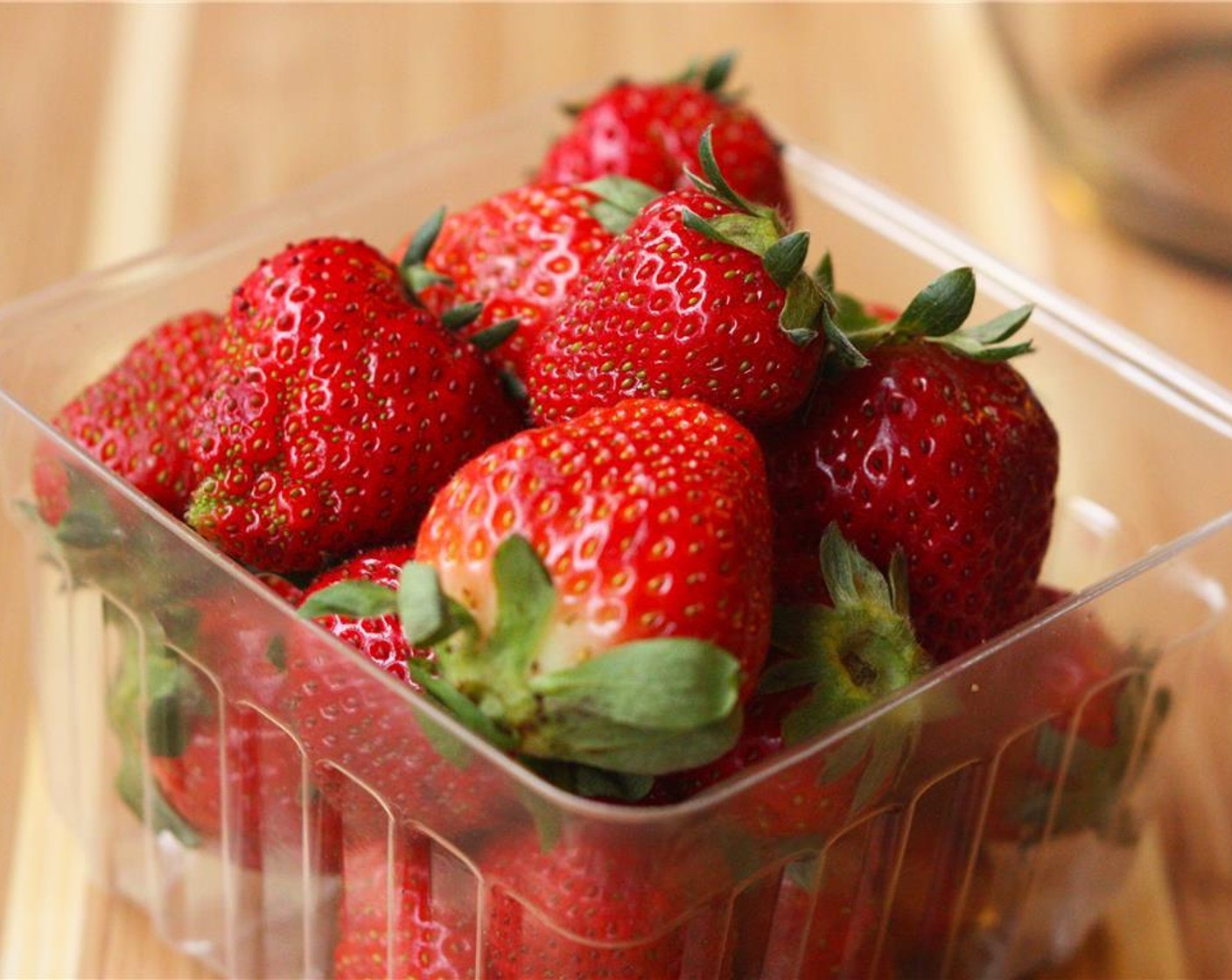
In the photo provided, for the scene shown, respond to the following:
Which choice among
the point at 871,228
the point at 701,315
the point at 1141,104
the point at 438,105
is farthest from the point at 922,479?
the point at 1141,104

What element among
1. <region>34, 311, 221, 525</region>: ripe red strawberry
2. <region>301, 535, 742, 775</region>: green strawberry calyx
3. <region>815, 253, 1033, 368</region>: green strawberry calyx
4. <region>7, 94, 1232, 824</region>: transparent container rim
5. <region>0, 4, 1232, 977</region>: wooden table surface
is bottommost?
<region>0, 4, 1232, 977</region>: wooden table surface

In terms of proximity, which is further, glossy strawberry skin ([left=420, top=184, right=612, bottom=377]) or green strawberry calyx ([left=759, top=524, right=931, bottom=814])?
glossy strawberry skin ([left=420, top=184, right=612, bottom=377])

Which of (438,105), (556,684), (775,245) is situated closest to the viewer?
(556,684)

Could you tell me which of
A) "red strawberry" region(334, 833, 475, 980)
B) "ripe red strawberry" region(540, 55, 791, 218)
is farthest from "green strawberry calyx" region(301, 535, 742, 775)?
"ripe red strawberry" region(540, 55, 791, 218)

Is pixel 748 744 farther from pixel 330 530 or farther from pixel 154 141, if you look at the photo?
pixel 154 141

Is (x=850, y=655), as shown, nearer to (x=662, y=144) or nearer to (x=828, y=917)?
(x=828, y=917)

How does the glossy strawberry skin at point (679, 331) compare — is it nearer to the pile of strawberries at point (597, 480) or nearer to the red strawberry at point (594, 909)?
the pile of strawberries at point (597, 480)

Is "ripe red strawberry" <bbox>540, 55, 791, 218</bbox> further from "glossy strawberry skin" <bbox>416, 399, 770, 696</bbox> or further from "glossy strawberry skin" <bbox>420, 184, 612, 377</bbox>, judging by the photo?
"glossy strawberry skin" <bbox>416, 399, 770, 696</bbox>

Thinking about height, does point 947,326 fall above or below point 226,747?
above
